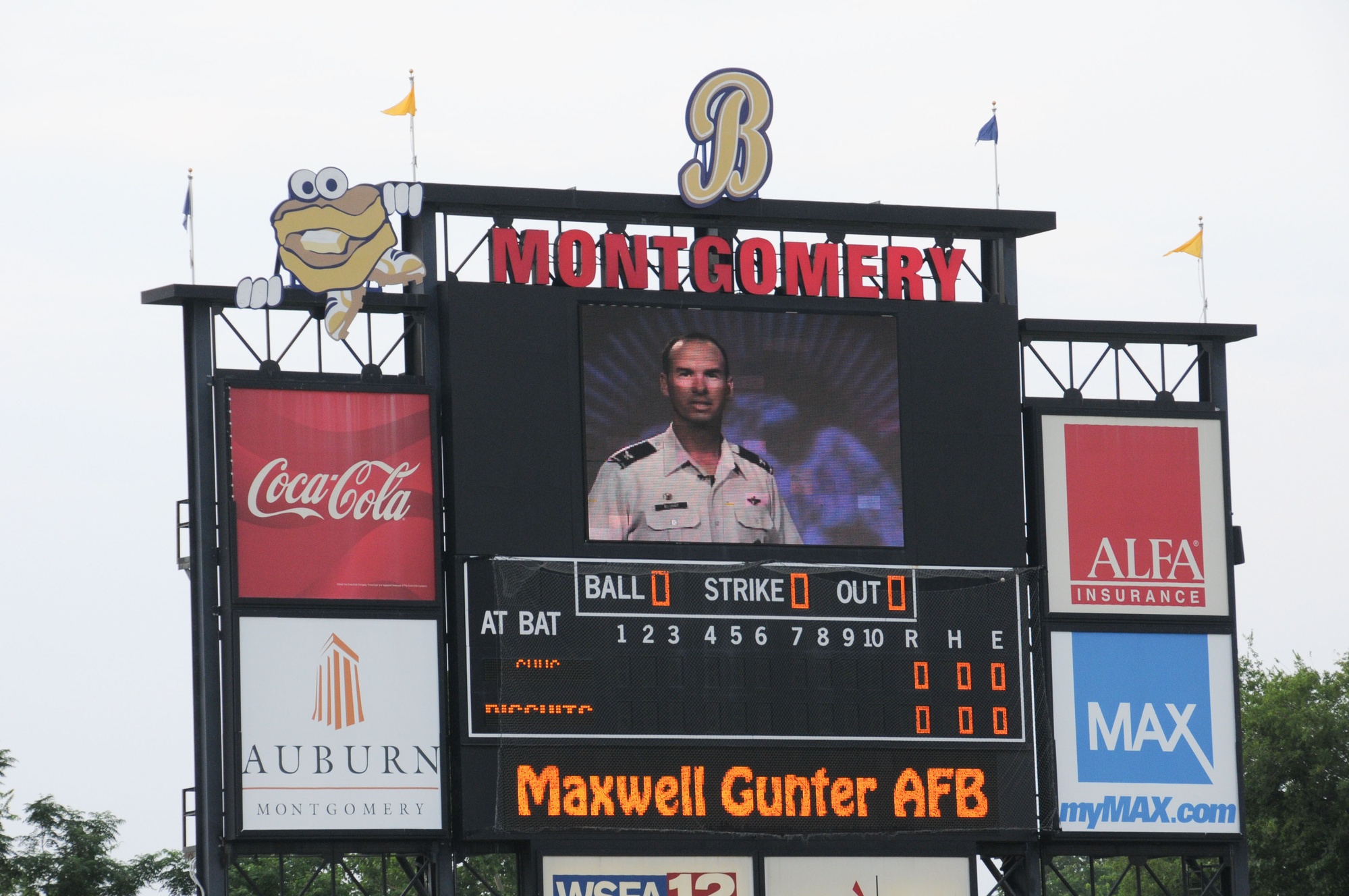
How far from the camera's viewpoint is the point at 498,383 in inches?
951

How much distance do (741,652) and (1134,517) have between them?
5.17m

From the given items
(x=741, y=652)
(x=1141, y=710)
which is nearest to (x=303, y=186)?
(x=741, y=652)

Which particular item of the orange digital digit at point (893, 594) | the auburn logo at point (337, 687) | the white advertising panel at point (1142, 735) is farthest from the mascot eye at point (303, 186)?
the white advertising panel at point (1142, 735)

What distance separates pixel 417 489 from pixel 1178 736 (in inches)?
349

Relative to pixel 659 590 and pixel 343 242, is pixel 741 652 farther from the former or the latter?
pixel 343 242

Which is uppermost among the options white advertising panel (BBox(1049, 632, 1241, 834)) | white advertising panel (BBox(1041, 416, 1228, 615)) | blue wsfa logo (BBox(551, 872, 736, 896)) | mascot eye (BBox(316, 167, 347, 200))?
mascot eye (BBox(316, 167, 347, 200))

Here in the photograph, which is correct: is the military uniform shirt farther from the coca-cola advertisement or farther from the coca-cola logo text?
the coca-cola logo text

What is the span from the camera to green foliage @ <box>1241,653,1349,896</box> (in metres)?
41.6

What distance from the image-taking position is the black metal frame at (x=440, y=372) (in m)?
23.1

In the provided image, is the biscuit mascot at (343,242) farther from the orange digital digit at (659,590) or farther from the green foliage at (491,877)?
the green foliage at (491,877)

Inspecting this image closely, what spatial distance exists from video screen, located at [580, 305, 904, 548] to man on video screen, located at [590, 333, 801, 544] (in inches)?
0.6

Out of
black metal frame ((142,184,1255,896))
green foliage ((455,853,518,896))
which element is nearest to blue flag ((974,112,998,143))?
black metal frame ((142,184,1255,896))

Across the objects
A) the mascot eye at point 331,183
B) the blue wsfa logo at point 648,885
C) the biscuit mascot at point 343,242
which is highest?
the mascot eye at point 331,183

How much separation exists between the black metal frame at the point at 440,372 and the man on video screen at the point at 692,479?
101cm
